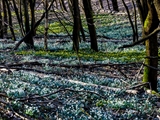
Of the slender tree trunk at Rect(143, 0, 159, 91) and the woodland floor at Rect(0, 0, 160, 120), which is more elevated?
the slender tree trunk at Rect(143, 0, 159, 91)

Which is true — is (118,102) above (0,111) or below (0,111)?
below

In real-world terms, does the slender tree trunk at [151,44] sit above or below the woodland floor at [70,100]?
above

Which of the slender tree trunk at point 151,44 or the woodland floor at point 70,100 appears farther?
the slender tree trunk at point 151,44

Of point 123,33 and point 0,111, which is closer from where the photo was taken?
point 0,111

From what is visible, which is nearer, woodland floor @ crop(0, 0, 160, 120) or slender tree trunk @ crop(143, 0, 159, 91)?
woodland floor @ crop(0, 0, 160, 120)

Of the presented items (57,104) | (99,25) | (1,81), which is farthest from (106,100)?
(99,25)

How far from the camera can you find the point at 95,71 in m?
15.4

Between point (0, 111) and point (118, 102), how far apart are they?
3445 millimetres

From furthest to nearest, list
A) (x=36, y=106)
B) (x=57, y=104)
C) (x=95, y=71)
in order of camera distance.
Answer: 1. (x=95, y=71)
2. (x=57, y=104)
3. (x=36, y=106)

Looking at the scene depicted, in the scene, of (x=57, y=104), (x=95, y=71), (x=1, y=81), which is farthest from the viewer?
(x=95, y=71)

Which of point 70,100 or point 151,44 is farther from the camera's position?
point 151,44

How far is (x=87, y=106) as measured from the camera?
8086mm

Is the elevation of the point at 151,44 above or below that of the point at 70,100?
above

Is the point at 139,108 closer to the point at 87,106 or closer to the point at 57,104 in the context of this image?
the point at 87,106
